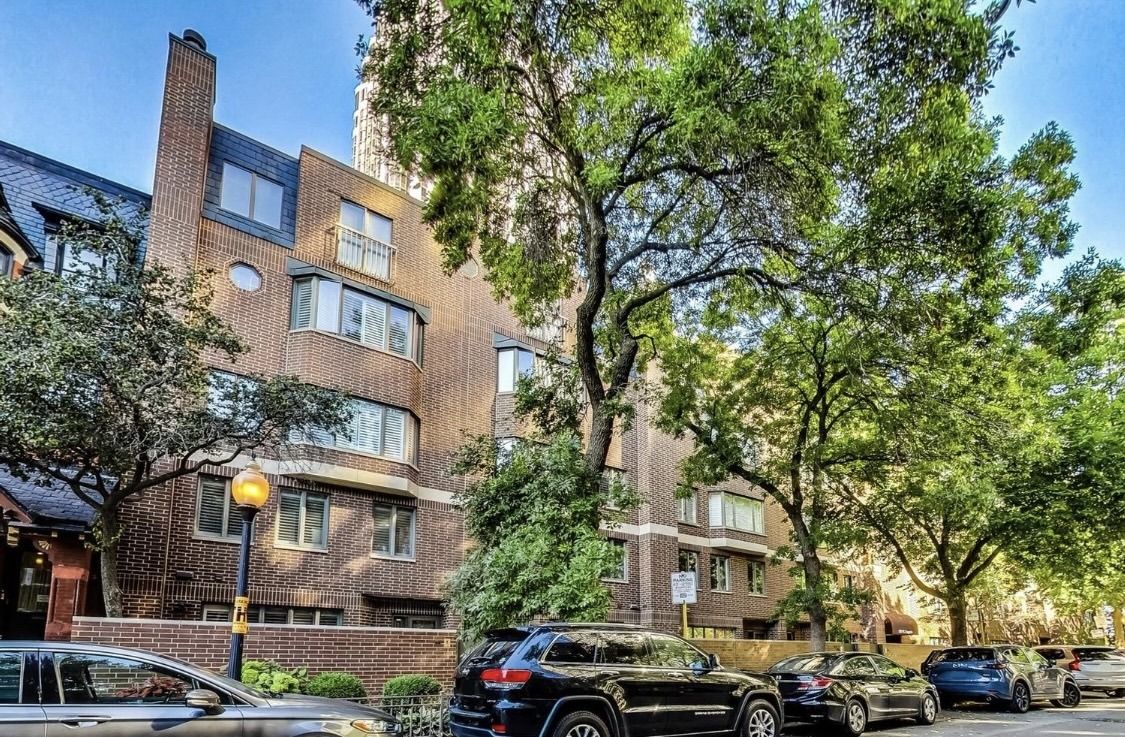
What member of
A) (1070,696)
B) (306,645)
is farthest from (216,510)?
(1070,696)

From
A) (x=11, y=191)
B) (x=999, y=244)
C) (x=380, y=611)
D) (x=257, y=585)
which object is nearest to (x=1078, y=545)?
(x=999, y=244)

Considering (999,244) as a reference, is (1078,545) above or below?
below

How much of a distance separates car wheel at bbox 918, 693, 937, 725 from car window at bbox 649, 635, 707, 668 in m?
7.31

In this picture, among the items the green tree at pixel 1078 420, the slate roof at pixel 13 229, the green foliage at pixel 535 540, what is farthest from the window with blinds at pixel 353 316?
the green tree at pixel 1078 420

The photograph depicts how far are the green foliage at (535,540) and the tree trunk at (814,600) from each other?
7237 mm

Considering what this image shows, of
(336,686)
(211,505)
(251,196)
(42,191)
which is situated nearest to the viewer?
Answer: (336,686)

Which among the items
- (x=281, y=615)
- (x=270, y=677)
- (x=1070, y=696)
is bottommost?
(x=1070, y=696)

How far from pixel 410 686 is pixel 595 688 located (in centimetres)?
507

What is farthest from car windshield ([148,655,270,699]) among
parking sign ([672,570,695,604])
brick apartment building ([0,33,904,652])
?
parking sign ([672,570,695,604])

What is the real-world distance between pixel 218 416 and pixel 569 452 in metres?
5.82

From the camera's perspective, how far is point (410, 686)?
44.2 ft

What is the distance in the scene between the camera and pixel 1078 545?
2333 centimetres

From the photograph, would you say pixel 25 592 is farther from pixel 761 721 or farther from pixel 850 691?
pixel 850 691

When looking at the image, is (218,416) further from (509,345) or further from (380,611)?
(509,345)
